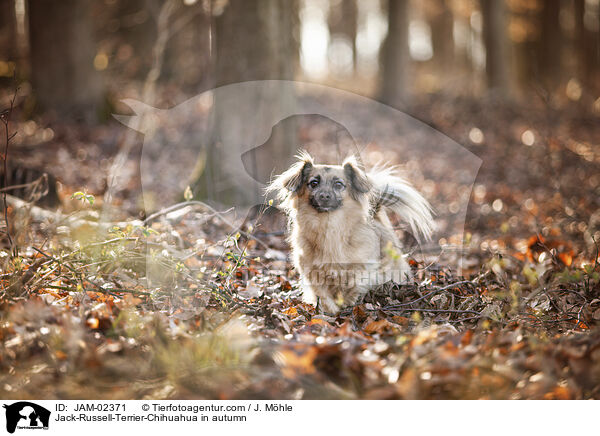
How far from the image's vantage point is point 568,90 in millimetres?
16938

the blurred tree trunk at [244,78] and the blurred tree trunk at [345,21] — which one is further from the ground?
the blurred tree trunk at [345,21]

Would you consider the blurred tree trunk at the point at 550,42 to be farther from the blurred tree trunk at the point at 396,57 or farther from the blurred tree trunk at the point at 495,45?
the blurred tree trunk at the point at 396,57

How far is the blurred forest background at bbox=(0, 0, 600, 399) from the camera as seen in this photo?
9.46ft

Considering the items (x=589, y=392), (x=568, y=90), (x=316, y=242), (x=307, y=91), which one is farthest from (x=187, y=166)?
(x=568, y=90)

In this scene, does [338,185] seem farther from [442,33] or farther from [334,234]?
[442,33]

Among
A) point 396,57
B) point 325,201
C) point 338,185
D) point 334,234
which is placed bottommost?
point 334,234

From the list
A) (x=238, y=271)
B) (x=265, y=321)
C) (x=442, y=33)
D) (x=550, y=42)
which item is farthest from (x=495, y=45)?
(x=265, y=321)

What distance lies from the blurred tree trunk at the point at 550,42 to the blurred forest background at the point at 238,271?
6.21 m

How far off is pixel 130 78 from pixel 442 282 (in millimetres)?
14548

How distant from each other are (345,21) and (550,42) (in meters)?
18.0

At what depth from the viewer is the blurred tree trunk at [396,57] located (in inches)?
628

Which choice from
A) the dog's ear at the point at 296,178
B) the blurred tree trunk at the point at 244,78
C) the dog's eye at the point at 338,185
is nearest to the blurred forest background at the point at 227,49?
the blurred tree trunk at the point at 244,78

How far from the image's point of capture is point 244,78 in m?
6.09

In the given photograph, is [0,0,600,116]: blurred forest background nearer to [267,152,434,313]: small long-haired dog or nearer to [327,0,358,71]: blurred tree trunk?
[327,0,358,71]: blurred tree trunk
